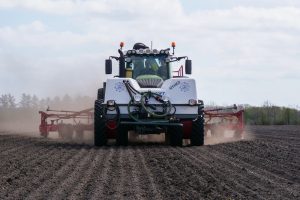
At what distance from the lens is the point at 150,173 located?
43.8 ft

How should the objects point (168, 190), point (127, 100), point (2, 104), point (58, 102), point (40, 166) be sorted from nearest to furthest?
point (168, 190)
point (40, 166)
point (127, 100)
point (58, 102)
point (2, 104)

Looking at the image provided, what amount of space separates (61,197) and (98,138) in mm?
10327

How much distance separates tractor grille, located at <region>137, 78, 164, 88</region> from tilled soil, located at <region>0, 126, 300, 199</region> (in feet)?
8.13

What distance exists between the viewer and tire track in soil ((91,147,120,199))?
1064 centimetres

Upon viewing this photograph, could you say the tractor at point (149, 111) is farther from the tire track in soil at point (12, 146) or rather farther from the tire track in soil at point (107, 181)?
the tire track in soil at point (107, 181)

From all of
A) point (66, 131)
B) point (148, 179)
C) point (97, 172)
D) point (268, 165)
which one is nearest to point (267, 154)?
point (268, 165)

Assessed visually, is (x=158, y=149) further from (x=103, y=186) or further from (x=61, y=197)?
(x=61, y=197)

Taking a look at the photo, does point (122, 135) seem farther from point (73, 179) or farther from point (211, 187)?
point (211, 187)

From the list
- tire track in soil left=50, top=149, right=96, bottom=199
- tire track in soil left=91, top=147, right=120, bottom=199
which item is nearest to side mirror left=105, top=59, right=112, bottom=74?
tire track in soil left=50, top=149, right=96, bottom=199

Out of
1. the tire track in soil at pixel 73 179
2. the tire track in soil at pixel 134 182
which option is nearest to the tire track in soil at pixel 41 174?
the tire track in soil at pixel 73 179

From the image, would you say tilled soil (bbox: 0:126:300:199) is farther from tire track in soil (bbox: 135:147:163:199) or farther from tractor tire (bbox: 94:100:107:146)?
tractor tire (bbox: 94:100:107:146)

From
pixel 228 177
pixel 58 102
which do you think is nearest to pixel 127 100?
pixel 228 177

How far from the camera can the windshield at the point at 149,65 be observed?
22.1 meters

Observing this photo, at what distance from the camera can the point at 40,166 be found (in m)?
14.5
